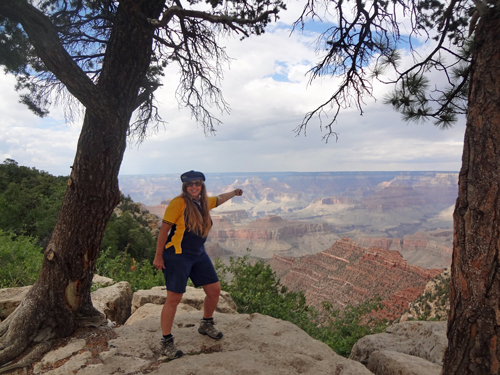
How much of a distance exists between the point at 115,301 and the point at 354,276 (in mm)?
39916

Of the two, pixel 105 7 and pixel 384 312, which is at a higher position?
pixel 105 7

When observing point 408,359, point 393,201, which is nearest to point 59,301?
point 408,359

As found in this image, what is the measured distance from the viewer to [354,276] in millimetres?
40344

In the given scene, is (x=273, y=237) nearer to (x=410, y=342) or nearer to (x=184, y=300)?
(x=184, y=300)

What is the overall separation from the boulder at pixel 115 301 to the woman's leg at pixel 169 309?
1.95m

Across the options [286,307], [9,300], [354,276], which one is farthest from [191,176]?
[354,276]

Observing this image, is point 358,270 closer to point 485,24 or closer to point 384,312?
point 384,312

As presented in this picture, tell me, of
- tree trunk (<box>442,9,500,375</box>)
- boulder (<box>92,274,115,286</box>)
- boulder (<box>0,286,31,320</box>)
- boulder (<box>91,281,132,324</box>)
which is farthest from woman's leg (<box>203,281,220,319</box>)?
boulder (<box>92,274,115,286</box>)

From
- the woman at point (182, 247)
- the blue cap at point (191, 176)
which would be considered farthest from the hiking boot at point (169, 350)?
the blue cap at point (191, 176)

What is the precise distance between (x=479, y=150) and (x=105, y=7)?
462 centimetres

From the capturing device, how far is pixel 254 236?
83.8 meters

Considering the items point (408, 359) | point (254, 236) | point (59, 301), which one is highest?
point (59, 301)

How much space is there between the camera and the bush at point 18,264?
5574mm

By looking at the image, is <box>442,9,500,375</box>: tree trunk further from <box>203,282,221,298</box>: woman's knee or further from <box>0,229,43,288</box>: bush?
<box>0,229,43,288</box>: bush
